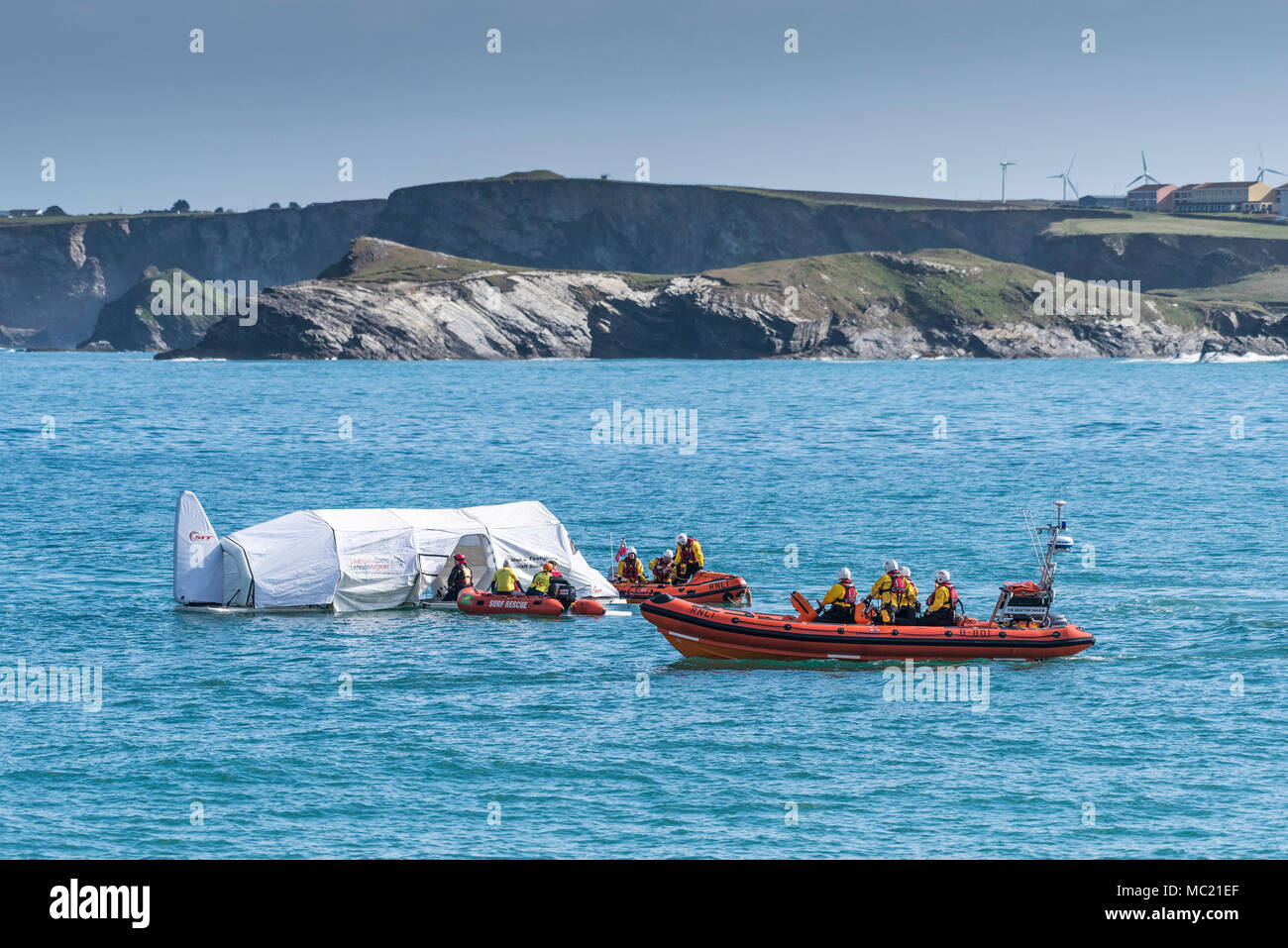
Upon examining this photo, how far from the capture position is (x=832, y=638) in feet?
122

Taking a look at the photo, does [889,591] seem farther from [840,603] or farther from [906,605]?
[840,603]

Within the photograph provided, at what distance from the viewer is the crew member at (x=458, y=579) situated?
45.8 m

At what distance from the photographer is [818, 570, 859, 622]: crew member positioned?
37.8 metres

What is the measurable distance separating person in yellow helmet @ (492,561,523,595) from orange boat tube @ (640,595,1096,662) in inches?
313

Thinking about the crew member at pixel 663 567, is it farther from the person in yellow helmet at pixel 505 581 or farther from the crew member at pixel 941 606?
the crew member at pixel 941 606

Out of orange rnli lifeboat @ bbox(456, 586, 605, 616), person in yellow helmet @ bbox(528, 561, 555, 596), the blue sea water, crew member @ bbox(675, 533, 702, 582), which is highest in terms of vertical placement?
crew member @ bbox(675, 533, 702, 582)

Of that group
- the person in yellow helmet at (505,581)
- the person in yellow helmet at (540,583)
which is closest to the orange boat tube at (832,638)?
the person in yellow helmet at (540,583)

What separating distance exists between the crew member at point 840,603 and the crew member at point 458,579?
Answer: 1350cm

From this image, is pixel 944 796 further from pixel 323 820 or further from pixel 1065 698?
pixel 323 820

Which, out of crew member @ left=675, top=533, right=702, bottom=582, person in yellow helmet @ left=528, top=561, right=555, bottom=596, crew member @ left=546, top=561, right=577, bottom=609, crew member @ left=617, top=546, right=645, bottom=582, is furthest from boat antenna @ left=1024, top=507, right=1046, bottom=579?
person in yellow helmet @ left=528, top=561, right=555, bottom=596

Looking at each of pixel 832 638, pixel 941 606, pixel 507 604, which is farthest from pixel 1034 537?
pixel 507 604

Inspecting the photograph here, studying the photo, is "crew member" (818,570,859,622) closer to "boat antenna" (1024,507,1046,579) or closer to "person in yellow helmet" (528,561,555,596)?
"boat antenna" (1024,507,1046,579)

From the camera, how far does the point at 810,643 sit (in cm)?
3750

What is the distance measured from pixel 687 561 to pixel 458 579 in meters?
8.12
